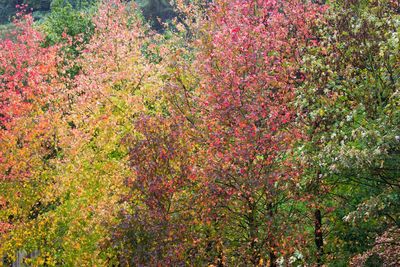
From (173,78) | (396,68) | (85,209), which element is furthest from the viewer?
(173,78)

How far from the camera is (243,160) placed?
770 inches

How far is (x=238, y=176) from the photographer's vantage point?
65.2 ft

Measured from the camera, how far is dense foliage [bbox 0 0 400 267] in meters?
17.3

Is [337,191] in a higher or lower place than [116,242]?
higher

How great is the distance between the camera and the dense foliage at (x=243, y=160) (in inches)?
682

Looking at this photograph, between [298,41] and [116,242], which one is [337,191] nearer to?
[298,41]

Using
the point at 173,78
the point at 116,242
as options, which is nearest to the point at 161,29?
the point at 173,78

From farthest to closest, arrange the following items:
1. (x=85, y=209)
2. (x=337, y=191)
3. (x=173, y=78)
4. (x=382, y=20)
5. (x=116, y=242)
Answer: (x=173, y=78) < (x=85, y=209) < (x=337, y=191) < (x=116, y=242) < (x=382, y=20)

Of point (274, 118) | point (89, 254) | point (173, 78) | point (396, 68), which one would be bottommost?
point (89, 254)

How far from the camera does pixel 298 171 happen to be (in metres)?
19.5

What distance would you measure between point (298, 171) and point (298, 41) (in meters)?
6.25

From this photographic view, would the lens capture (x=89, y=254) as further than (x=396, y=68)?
Yes

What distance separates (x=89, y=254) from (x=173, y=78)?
9883 mm

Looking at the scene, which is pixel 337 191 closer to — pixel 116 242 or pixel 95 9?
pixel 116 242
